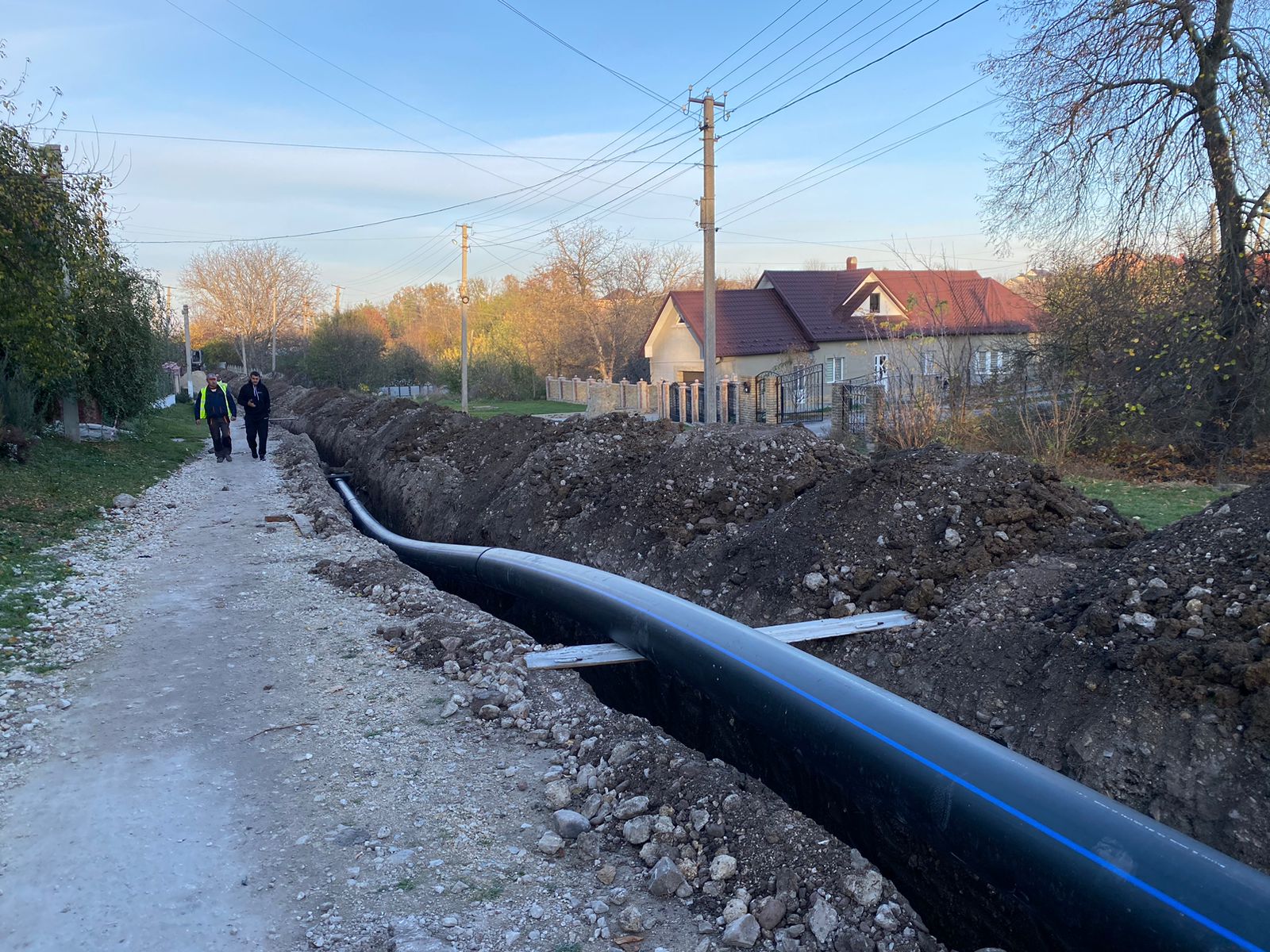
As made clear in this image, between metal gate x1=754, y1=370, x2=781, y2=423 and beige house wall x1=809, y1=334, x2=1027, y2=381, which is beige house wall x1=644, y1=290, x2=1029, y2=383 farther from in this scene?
beige house wall x1=809, y1=334, x2=1027, y2=381

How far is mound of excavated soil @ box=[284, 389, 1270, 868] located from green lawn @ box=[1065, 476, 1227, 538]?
260cm

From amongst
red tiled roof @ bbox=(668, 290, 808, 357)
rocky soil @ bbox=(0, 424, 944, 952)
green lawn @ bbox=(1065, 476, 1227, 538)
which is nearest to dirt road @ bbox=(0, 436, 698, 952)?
rocky soil @ bbox=(0, 424, 944, 952)

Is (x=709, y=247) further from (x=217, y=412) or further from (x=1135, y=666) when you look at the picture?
(x=1135, y=666)

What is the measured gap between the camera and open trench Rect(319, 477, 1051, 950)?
116 inches

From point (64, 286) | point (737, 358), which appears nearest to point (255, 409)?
point (64, 286)

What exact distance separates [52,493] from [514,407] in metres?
24.7

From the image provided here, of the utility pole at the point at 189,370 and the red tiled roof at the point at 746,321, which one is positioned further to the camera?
the utility pole at the point at 189,370

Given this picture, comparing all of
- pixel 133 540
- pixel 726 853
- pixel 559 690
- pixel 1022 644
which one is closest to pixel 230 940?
pixel 726 853

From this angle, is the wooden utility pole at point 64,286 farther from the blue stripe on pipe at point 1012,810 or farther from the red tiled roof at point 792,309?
the red tiled roof at point 792,309

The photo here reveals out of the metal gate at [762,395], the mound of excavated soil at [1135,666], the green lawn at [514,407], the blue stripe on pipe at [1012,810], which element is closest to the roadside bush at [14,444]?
the blue stripe on pipe at [1012,810]

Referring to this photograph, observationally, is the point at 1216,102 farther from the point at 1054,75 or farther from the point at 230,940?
the point at 230,940

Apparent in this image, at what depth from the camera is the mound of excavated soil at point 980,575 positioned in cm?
325

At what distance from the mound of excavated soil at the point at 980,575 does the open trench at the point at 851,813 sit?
0.70 meters

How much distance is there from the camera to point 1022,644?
4113 mm
